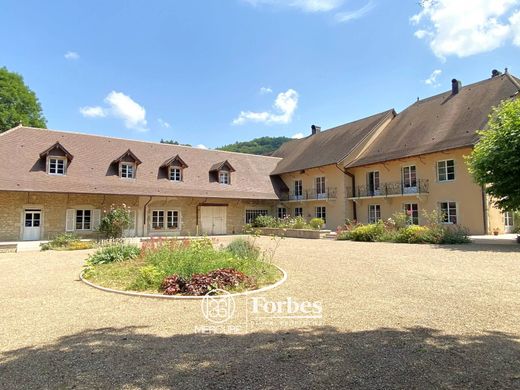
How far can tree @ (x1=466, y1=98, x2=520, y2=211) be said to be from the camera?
12.3 meters

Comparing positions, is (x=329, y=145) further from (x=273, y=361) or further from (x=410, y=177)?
(x=273, y=361)

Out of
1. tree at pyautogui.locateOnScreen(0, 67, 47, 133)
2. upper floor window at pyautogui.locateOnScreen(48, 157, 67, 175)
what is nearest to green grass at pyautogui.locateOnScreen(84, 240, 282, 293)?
upper floor window at pyautogui.locateOnScreen(48, 157, 67, 175)

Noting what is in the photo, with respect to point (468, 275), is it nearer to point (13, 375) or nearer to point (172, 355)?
point (172, 355)

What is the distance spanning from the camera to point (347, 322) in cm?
449

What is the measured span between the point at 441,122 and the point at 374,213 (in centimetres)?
Answer: 698

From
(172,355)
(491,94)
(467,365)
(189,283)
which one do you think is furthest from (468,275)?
(491,94)

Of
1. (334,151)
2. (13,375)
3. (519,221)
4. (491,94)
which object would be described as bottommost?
(13,375)

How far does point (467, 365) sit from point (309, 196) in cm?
2313

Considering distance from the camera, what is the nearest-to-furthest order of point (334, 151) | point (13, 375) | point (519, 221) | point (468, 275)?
point (13, 375) < point (468, 275) < point (519, 221) < point (334, 151)

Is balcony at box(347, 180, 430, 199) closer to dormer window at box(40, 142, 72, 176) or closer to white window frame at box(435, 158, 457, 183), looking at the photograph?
white window frame at box(435, 158, 457, 183)

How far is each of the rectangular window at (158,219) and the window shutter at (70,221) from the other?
4639 millimetres

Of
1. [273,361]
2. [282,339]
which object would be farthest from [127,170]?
[273,361]

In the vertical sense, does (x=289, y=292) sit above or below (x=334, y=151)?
below

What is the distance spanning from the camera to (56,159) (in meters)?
19.4
